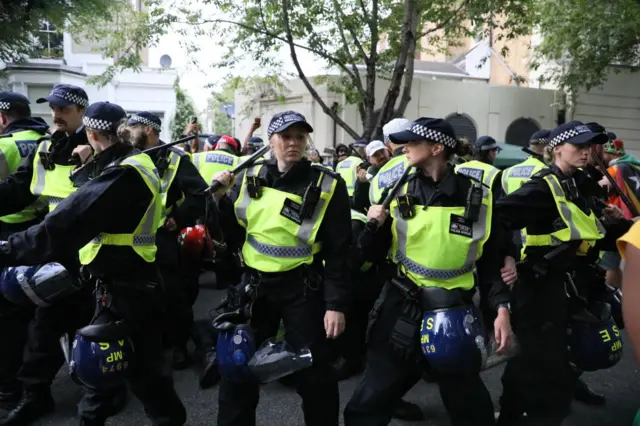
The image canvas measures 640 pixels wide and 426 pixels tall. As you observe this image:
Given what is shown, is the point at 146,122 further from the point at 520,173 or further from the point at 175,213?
the point at 520,173

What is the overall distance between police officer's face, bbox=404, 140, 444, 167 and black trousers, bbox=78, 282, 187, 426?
1658 mm

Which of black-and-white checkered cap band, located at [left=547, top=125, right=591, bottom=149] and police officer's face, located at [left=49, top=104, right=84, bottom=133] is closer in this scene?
black-and-white checkered cap band, located at [left=547, top=125, right=591, bottom=149]

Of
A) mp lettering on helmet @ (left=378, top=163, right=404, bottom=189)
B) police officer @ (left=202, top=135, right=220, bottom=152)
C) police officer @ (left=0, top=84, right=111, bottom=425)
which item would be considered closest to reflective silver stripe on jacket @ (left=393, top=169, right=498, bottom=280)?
mp lettering on helmet @ (left=378, top=163, right=404, bottom=189)

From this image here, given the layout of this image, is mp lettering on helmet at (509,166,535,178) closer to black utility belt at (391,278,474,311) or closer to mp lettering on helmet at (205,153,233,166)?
black utility belt at (391,278,474,311)

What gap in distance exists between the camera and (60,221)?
2.80 metres

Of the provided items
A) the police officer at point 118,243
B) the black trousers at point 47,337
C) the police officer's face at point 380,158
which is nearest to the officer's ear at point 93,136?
the police officer at point 118,243

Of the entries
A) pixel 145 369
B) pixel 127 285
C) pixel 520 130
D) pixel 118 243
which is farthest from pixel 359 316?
pixel 520 130

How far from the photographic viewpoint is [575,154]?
3.59m

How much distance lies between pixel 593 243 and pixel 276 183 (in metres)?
2.09

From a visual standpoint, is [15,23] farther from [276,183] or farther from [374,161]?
[276,183]

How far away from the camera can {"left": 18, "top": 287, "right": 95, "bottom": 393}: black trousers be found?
384 centimetres

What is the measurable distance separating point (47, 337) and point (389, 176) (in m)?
2.65

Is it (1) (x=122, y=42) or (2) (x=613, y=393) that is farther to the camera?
(1) (x=122, y=42)

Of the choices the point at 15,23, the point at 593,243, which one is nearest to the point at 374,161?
the point at 593,243
